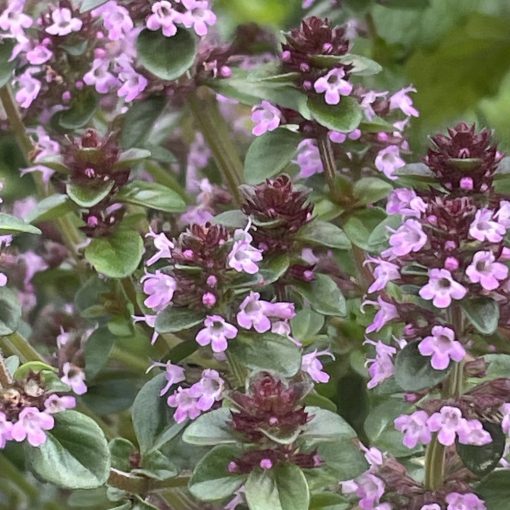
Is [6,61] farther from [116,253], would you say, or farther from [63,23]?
[116,253]

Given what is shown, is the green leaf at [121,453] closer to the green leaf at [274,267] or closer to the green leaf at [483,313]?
the green leaf at [274,267]

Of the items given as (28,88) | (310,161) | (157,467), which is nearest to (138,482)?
(157,467)

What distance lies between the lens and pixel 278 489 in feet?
2.17

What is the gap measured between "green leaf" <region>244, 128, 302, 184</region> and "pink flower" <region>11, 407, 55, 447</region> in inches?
10.8

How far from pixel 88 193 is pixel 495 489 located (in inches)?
16.8

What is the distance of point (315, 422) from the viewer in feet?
2.23

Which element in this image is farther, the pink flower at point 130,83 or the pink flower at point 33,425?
the pink flower at point 130,83

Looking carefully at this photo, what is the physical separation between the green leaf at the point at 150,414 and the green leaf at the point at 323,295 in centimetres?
14

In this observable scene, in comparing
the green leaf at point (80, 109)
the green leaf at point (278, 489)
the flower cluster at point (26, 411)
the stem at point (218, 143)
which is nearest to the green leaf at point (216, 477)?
the green leaf at point (278, 489)

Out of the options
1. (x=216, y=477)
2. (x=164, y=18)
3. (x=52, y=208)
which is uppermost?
(x=164, y=18)

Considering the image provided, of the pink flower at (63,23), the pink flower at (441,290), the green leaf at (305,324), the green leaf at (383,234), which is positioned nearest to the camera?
the pink flower at (441,290)

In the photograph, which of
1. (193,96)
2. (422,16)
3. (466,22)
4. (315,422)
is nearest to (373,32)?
(422,16)

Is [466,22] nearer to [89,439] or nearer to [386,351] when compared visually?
[386,351]

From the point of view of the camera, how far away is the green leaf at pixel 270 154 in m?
0.83
